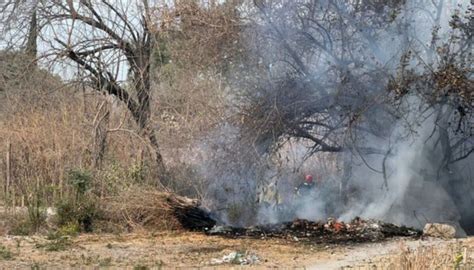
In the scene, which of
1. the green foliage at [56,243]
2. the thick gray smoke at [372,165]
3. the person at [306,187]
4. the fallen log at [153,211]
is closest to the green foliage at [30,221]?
the green foliage at [56,243]

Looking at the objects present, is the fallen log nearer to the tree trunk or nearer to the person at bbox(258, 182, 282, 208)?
the person at bbox(258, 182, 282, 208)

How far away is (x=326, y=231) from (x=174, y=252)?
368 centimetres

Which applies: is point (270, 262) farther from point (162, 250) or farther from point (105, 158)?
point (105, 158)

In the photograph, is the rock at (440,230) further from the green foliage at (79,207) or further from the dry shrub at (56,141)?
the green foliage at (79,207)

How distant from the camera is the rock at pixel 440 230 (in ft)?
45.2

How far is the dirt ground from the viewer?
1082cm

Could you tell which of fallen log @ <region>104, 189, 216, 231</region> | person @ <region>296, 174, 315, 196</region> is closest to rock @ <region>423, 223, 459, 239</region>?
person @ <region>296, 174, 315, 196</region>

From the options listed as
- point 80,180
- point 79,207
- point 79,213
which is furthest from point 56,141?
point 79,213

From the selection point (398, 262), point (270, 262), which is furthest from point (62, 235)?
point (398, 262)

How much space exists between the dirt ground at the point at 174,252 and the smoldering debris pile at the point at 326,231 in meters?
0.54

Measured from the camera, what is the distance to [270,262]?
436 inches

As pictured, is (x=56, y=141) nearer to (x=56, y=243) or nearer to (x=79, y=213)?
(x=79, y=213)

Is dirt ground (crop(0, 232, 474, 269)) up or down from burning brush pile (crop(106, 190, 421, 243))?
down

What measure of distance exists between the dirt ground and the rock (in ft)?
2.55
